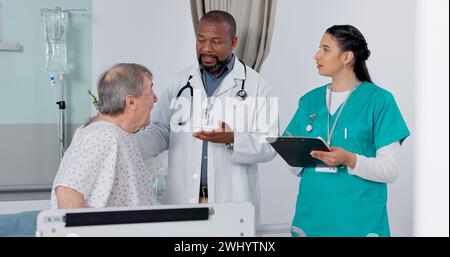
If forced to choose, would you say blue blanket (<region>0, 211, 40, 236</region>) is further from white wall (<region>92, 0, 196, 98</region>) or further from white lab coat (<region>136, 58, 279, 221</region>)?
white wall (<region>92, 0, 196, 98</region>)

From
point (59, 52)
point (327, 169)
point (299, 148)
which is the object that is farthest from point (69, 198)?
point (59, 52)

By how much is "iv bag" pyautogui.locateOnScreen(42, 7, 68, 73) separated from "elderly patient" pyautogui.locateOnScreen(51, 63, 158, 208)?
5.19ft

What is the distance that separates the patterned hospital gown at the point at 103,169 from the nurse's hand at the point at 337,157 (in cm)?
47

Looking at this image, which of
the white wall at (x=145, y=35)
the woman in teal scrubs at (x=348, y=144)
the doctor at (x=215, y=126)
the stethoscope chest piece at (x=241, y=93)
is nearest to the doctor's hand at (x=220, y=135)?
the doctor at (x=215, y=126)

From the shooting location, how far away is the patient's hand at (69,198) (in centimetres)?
134

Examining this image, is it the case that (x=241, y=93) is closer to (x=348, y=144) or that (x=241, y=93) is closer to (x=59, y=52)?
(x=348, y=144)

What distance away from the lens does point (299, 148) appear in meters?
1.58

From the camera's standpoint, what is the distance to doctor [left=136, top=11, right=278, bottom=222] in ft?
6.61

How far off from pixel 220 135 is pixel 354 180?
0.46 m

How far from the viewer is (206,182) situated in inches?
80.4

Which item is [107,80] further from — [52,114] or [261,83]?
[52,114]

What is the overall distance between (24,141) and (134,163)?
71.7 inches

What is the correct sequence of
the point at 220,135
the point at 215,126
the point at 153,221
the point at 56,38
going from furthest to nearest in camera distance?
the point at 56,38, the point at 215,126, the point at 220,135, the point at 153,221
